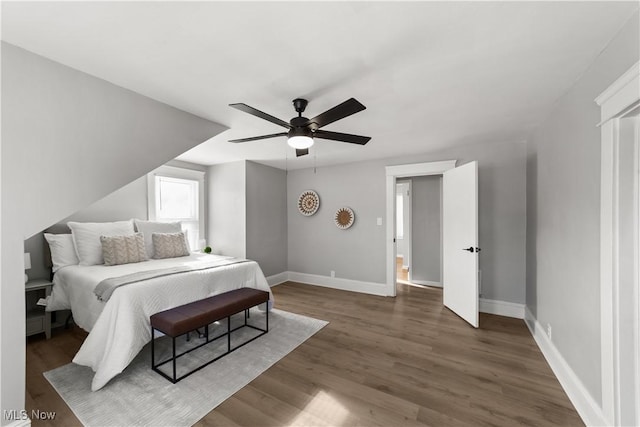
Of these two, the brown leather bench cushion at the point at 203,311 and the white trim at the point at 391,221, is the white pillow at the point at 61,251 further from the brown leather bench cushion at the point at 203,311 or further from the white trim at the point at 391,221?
the white trim at the point at 391,221

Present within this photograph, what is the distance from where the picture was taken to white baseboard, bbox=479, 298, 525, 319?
3455 millimetres

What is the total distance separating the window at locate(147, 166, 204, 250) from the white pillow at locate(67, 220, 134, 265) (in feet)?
2.63

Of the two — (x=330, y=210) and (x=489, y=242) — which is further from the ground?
(x=330, y=210)

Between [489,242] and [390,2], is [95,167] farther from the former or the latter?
[489,242]

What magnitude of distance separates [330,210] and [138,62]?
3.73 m

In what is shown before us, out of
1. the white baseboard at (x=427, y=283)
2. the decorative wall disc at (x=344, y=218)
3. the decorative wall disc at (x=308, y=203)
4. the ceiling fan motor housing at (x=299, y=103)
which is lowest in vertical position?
the white baseboard at (x=427, y=283)

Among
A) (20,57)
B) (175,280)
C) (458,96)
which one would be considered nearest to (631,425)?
(458,96)

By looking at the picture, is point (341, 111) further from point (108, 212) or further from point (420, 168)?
point (108, 212)

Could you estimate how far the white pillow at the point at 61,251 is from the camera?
298cm

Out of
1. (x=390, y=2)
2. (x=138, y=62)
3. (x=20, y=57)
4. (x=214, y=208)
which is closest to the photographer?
(x=390, y=2)

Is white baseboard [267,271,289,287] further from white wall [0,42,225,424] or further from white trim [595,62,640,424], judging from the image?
white trim [595,62,640,424]

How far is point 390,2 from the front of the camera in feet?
3.90

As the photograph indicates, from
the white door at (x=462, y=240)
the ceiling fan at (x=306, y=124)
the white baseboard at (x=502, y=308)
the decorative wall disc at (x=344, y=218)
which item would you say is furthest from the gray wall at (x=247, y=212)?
the white baseboard at (x=502, y=308)

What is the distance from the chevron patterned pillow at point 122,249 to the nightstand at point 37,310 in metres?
0.59
